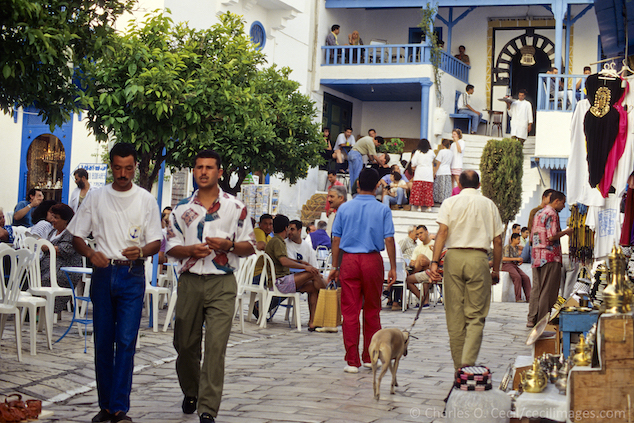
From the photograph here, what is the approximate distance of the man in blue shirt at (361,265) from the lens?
22.3 feet

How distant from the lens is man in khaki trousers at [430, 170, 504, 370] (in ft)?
19.7

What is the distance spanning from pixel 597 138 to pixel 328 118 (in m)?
18.2

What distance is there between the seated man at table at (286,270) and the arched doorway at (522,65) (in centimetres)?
1742

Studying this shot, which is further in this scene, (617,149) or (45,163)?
(45,163)

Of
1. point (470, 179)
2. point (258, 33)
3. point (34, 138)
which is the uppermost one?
point (258, 33)

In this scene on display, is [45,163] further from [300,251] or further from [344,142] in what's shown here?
[300,251]

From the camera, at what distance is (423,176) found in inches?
721

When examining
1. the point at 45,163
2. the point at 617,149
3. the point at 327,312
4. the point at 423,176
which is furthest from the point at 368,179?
the point at 45,163

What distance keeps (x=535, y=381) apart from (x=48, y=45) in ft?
11.4

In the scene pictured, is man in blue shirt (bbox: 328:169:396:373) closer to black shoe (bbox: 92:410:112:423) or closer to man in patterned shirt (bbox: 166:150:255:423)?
man in patterned shirt (bbox: 166:150:255:423)

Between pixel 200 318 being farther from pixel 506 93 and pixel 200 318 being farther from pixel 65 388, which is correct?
pixel 506 93

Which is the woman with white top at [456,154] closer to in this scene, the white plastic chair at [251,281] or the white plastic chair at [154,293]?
the white plastic chair at [251,281]

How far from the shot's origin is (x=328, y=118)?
2514 cm

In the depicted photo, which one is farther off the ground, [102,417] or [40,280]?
[40,280]
